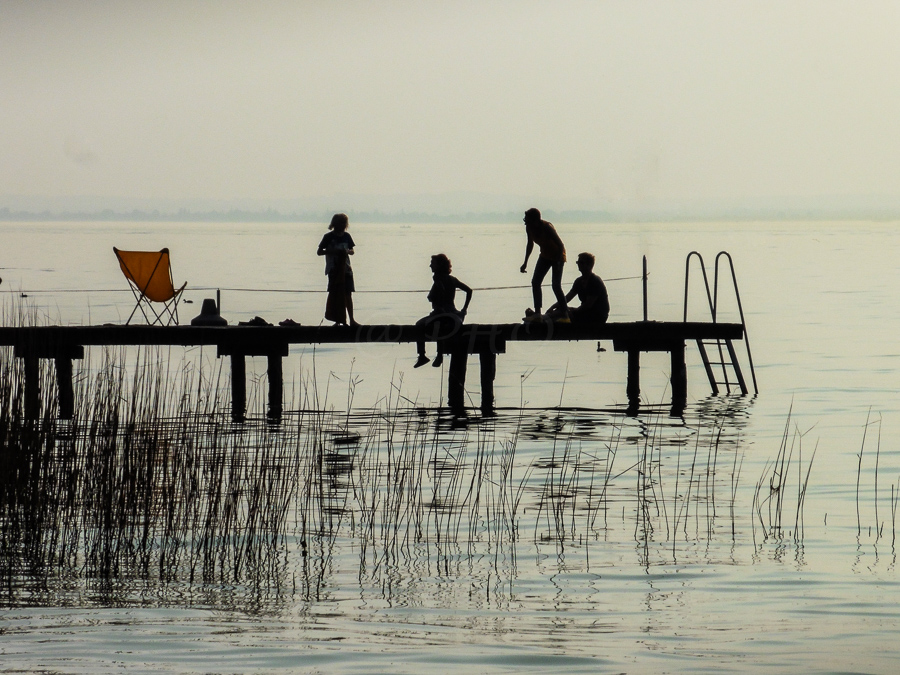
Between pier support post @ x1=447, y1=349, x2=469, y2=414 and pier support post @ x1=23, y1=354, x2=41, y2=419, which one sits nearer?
pier support post @ x1=23, y1=354, x2=41, y2=419

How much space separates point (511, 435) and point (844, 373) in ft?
60.5

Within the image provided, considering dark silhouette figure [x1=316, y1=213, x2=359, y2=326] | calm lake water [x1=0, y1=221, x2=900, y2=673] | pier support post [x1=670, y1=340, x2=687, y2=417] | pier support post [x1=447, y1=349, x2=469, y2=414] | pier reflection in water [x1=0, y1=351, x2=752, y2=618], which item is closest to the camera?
→ calm lake water [x1=0, y1=221, x2=900, y2=673]

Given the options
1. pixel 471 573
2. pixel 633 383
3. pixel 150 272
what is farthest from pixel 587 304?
pixel 471 573

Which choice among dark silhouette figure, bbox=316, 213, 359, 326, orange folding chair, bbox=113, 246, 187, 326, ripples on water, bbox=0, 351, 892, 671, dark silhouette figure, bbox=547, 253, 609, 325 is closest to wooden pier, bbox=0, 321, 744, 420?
dark silhouette figure, bbox=547, 253, 609, 325

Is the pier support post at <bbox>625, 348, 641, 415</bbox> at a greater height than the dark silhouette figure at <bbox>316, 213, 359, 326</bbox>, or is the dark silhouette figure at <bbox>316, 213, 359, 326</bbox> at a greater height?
the dark silhouette figure at <bbox>316, 213, 359, 326</bbox>

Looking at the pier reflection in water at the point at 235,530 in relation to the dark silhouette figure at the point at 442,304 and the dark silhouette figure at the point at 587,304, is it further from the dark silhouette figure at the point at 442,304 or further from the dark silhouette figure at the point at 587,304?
the dark silhouette figure at the point at 587,304

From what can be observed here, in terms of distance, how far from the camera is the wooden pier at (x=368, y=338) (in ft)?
53.2

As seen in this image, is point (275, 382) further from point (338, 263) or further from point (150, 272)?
point (338, 263)

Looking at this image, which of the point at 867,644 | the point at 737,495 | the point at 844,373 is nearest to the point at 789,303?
the point at 844,373

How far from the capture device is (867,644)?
6.46 metres

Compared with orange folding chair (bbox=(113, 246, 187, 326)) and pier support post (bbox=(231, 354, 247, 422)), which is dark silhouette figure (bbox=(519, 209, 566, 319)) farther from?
orange folding chair (bbox=(113, 246, 187, 326))

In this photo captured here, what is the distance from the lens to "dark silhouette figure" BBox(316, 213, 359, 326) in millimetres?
15164

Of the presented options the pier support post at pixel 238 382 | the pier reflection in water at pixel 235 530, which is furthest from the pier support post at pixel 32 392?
the pier support post at pixel 238 382

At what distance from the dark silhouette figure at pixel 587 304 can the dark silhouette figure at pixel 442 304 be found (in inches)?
46.4
